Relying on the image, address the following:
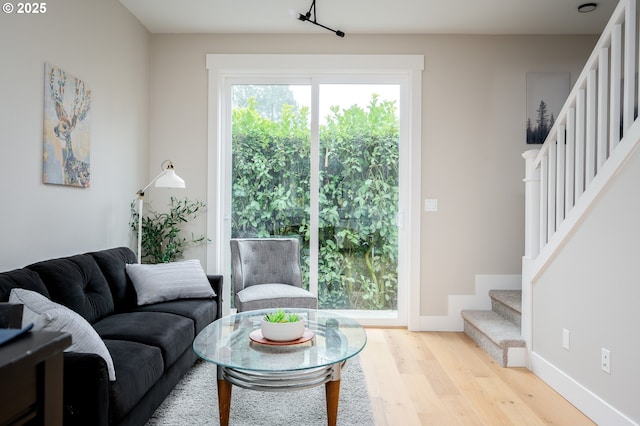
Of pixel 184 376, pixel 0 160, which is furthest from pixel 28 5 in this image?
pixel 184 376

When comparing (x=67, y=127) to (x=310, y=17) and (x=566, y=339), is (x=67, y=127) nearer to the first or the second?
(x=310, y=17)

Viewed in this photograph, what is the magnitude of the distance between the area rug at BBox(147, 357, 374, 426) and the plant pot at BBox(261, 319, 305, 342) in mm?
441

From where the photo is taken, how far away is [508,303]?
11.9 feet

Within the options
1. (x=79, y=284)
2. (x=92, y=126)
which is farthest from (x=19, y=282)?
(x=92, y=126)

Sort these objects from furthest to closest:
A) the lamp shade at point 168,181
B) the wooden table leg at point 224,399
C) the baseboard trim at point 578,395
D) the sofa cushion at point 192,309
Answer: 1. the lamp shade at point 168,181
2. the sofa cushion at point 192,309
3. the baseboard trim at point 578,395
4. the wooden table leg at point 224,399

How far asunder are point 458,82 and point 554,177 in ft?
5.19

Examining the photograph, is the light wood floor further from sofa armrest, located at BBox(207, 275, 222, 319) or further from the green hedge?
sofa armrest, located at BBox(207, 275, 222, 319)

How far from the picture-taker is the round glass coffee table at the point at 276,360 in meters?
1.97

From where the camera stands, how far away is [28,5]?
2.48 metres

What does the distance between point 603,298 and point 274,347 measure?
1.72 meters

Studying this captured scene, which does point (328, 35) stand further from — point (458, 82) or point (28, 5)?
point (28, 5)

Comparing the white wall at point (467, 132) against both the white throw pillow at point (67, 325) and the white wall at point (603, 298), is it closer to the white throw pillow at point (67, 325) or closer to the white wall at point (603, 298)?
the white wall at point (603, 298)

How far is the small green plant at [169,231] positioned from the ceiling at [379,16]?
161 centimetres

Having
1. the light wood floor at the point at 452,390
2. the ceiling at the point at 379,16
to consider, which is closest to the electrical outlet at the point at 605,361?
the light wood floor at the point at 452,390
